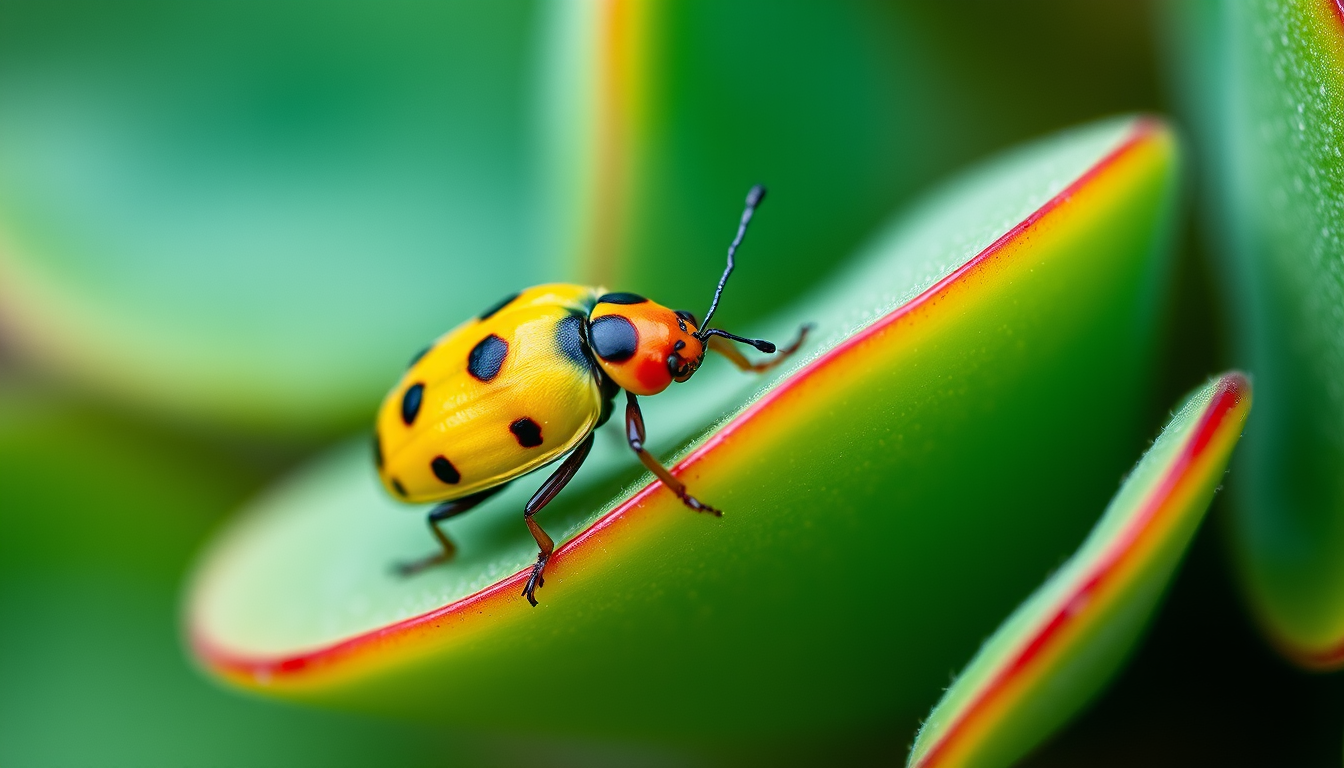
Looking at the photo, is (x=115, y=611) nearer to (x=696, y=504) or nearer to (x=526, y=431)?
(x=526, y=431)

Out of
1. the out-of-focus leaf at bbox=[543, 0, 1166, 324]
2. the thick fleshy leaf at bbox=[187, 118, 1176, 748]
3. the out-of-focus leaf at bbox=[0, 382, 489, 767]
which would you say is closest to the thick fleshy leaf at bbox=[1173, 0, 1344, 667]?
the thick fleshy leaf at bbox=[187, 118, 1176, 748]

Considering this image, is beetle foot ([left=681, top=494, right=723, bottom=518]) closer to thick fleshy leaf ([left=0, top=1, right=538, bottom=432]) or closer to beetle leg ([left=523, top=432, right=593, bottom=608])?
beetle leg ([left=523, top=432, right=593, bottom=608])

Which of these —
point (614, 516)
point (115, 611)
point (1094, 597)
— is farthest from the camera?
point (115, 611)

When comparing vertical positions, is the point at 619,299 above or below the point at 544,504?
above

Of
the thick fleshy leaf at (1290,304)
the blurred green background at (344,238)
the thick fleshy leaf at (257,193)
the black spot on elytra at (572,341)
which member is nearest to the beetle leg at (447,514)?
the black spot on elytra at (572,341)

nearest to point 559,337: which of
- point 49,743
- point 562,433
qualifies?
point 562,433

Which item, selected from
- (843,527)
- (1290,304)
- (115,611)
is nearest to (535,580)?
(843,527)
